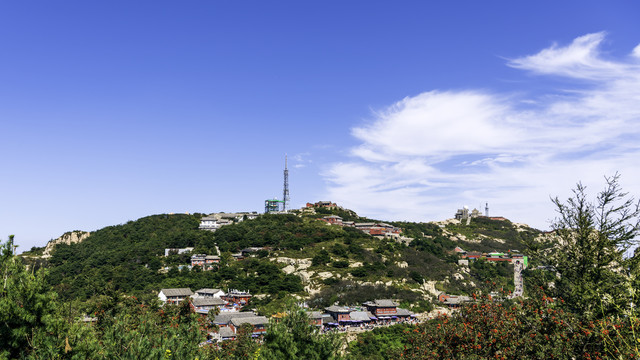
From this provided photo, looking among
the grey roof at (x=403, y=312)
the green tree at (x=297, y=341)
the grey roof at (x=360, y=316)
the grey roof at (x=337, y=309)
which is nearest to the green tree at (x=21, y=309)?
the green tree at (x=297, y=341)

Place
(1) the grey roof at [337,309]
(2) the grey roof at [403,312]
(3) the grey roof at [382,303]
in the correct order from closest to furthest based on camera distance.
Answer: (1) the grey roof at [337,309] < (2) the grey roof at [403,312] < (3) the grey roof at [382,303]

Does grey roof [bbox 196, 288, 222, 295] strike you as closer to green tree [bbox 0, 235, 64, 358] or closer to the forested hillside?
the forested hillside

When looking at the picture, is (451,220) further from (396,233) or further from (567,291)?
(567,291)

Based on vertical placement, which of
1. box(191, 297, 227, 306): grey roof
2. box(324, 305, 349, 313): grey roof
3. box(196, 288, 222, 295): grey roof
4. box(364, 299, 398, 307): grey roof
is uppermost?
box(196, 288, 222, 295): grey roof

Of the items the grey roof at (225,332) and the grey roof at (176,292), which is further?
the grey roof at (176,292)

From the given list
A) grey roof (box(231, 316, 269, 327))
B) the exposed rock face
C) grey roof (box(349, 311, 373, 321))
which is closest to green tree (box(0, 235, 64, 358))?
grey roof (box(231, 316, 269, 327))

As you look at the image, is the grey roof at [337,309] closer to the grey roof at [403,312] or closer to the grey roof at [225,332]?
the grey roof at [403,312]

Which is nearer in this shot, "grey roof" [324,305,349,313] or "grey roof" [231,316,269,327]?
"grey roof" [231,316,269,327]

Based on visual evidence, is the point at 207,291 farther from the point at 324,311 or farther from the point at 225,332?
the point at 324,311
